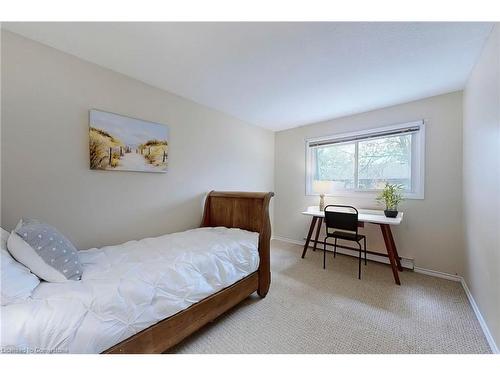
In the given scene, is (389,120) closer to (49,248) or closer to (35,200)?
(49,248)

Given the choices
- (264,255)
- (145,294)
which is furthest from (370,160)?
(145,294)

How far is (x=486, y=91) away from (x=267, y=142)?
2675 millimetres

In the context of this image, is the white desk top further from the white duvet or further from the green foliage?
the white duvet

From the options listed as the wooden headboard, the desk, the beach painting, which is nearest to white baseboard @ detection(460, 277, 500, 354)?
the desk

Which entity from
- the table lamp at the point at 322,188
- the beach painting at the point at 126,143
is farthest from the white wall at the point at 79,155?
the table lamp at the point at 322,188

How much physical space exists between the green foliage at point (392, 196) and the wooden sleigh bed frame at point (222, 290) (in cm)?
161

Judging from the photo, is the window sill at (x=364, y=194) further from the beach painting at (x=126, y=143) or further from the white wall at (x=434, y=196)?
the beach painting at (x=126, y=143)

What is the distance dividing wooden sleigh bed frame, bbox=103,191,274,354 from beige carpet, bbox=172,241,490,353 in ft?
0.47

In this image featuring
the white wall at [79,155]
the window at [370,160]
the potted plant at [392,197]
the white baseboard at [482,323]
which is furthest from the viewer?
the window at [370,160]

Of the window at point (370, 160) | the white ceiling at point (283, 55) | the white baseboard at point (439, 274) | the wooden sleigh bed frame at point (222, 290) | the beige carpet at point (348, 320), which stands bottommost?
the beige carpet at point (348, 320)

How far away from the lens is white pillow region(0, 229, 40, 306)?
846 mm

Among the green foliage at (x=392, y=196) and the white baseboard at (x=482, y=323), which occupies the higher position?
the green foliage at (x=392, y=196)

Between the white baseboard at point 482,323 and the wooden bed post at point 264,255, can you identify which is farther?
the wooden bed post at point 264,255

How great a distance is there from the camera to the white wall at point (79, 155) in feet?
4.55
